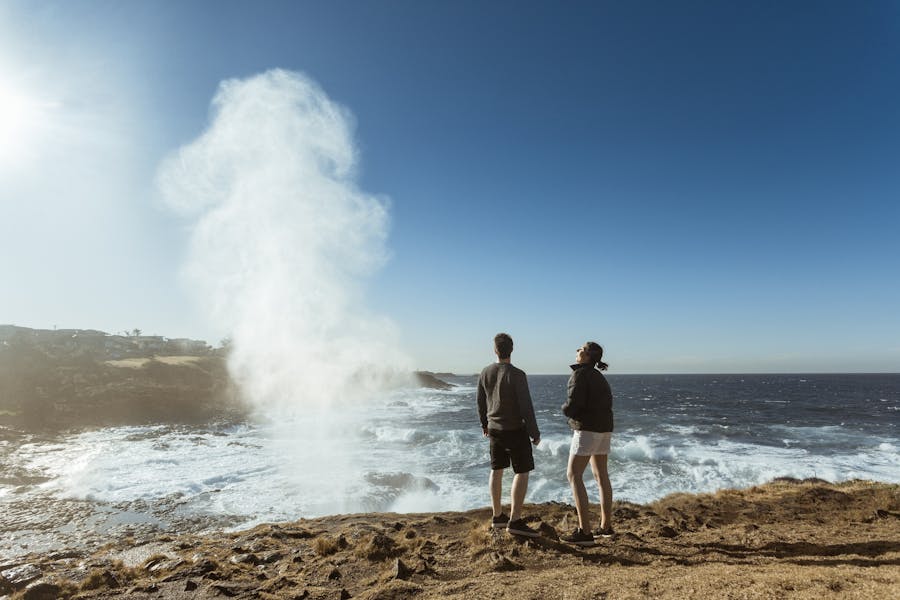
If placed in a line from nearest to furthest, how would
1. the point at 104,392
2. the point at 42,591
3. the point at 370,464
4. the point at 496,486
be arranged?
1. the point at 496,486
2. the point at 42,591
3. the point at 370,464
4. the point at 104,392

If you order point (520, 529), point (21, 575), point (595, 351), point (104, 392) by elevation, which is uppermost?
point (595, 351)

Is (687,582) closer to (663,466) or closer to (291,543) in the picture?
(291,543)

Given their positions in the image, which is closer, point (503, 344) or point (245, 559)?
point (503, 344)

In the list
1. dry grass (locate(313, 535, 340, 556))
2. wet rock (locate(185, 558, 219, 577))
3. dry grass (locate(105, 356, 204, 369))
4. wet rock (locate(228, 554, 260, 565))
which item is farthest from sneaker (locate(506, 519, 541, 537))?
dry grass (locate(105, 356, 204, 369))

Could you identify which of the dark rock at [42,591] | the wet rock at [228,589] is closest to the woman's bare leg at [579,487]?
the wet rock at [228,589]

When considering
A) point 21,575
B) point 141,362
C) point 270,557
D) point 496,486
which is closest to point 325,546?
point 270,557

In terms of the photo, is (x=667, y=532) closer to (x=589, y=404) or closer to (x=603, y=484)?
(x=603, y=484)

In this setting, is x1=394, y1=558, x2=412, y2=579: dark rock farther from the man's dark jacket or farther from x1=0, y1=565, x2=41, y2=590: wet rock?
x1=0, y1=565, x2=41, y2=590: wet rock

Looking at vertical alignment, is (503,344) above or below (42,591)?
above

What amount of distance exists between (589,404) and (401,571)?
283cm

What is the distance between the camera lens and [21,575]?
645 centimetres

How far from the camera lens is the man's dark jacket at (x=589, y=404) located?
5.17 metres

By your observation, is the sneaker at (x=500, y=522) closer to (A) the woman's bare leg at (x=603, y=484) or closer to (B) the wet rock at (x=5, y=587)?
(A) the woman's bare leg at (x=603, y=484)

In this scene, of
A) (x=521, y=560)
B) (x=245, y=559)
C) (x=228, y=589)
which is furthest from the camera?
(x=245, y=559)
